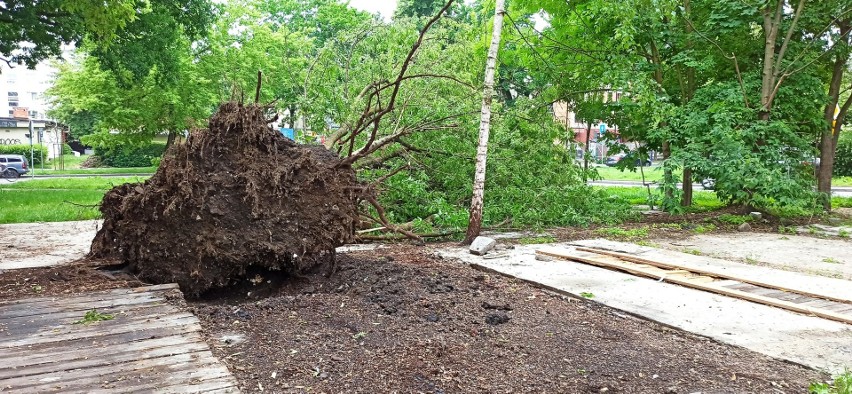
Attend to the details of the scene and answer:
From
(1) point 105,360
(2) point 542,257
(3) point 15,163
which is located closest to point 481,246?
(2) point 542,257

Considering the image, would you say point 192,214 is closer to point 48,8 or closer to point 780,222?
point 780,222

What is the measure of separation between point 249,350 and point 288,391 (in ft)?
2.42

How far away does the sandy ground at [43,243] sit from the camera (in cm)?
736

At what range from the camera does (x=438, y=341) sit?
158 inches

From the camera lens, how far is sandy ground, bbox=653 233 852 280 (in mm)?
7152

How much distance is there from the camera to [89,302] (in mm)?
4695

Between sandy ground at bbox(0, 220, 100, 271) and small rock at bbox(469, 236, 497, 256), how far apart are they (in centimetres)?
428

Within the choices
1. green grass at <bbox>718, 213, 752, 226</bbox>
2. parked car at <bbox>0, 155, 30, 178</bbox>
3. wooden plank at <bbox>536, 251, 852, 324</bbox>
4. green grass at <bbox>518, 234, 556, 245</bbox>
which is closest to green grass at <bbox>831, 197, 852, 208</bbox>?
green grass at <bbox>718, 213, 752, 226</bbox>

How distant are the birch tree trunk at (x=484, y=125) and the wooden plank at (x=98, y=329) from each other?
4679mm

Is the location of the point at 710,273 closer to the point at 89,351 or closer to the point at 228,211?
the point at 228,211

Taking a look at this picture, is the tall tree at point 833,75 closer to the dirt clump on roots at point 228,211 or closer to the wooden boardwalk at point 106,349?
the dirt clump on roots at point 228,211

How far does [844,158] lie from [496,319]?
28175 mm

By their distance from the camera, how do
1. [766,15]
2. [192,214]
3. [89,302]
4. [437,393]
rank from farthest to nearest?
[766,15] → [192,214] → [89,302] → [437,393]

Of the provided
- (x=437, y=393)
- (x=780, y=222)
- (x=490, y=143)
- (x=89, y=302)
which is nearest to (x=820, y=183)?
(x=780, y=222)
